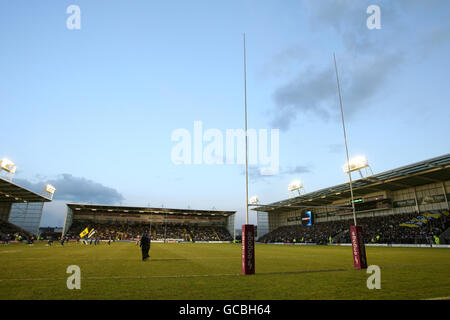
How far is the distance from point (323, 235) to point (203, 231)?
36760 mm

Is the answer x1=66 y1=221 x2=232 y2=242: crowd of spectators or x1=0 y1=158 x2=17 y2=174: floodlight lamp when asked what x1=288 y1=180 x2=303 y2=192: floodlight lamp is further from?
x1=0 y1=158 x2=17 y2=174: floodlight lamp

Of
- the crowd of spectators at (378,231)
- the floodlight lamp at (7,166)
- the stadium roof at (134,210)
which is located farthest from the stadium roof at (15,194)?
the crowd of spectators at (378,231)

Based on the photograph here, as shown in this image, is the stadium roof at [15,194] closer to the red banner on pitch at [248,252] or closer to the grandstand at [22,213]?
the grandstand at [22,213]

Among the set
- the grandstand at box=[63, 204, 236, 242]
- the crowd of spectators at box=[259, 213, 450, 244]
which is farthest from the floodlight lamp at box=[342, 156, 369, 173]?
the grandstand at box=[63, 204, 236, 242]

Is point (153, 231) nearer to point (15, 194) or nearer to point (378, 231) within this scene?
point (15, 194)

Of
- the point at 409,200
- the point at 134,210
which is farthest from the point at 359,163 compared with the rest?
the point at 134,210

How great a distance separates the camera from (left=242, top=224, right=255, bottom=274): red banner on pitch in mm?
8766

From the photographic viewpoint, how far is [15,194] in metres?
46.9

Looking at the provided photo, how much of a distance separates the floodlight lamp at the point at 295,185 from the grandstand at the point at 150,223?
24.7 meters
